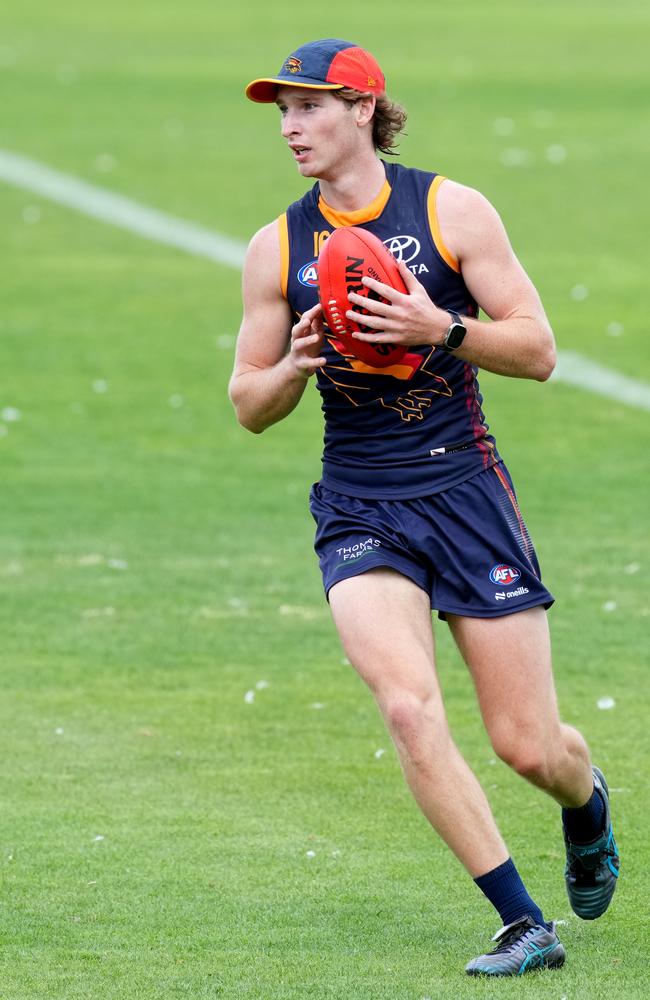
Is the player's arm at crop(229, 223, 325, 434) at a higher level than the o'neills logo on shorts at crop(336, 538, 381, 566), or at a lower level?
higher

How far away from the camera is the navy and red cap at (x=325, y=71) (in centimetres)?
607

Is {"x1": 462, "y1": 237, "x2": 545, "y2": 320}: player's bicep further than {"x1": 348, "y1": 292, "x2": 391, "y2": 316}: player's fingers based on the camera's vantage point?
Yes

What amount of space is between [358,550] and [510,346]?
734mm

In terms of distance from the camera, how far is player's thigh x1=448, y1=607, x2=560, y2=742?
5.96 meters

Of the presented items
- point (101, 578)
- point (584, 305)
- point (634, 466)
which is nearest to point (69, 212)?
point (584, 305)

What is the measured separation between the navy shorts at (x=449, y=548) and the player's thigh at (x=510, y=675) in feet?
0.16

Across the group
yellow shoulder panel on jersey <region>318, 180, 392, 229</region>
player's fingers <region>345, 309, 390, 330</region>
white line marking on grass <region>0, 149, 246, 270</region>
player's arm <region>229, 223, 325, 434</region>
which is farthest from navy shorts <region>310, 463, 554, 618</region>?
white line marking on grass <region>0, 149, 246, 270</region>

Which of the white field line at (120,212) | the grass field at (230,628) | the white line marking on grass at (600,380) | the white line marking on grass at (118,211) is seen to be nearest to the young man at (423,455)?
the grass field at (230,628)

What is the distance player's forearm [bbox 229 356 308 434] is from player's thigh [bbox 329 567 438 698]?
59 centimetres

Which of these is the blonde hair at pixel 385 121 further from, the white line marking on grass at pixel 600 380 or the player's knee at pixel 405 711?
the white line marking on grass at pixel 600 380

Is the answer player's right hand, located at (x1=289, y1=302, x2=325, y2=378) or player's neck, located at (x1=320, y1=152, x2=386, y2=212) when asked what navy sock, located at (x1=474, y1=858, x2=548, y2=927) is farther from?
player's neck, located at (x1=320, y1=152, x2=386, y2=212)

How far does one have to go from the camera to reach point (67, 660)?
31.1ft

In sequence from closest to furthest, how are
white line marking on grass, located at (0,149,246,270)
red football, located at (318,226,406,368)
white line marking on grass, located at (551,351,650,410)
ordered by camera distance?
1. red football, located at (318,226,406,368)
2. white line marking on grass, located at (551,351,650,410)
3. white line marking on grass, located at (0,149,246,270)

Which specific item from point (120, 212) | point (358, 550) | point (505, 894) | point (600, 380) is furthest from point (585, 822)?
point (120, 212)
